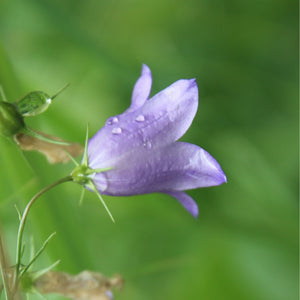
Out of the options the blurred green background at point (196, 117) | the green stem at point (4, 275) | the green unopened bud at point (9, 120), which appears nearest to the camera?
the green stem at point (4, 275)

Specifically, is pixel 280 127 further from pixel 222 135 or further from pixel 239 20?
pixel 239 20

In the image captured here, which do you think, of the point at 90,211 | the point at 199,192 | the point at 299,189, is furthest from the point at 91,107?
the point at 299,189

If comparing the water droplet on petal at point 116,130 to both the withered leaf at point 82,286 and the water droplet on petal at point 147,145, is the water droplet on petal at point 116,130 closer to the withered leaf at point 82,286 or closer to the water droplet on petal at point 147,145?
the water droplet on petal at point 147,145

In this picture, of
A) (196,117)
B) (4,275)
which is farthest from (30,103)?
(196,117)

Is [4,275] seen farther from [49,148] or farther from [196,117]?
[196,117]

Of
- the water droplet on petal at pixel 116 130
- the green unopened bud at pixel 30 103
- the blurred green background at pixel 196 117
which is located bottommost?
the blurred green background at pixel 196 117

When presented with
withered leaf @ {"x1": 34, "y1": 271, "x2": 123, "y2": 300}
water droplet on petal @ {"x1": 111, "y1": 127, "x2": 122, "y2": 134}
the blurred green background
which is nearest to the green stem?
withered leaf @ {"x1": 34, "y1": 271, "x2": 123, "y2": 300}

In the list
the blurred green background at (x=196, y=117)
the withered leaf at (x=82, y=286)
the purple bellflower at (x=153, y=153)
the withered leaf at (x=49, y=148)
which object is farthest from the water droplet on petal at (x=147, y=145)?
the blurred green background at (x=196, y=117)

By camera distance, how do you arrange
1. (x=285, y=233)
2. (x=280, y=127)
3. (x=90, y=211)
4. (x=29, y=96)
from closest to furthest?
(x=29, y=96)
(x=285, y=233)
(x=90, y=211)
(x=280, y=127)
